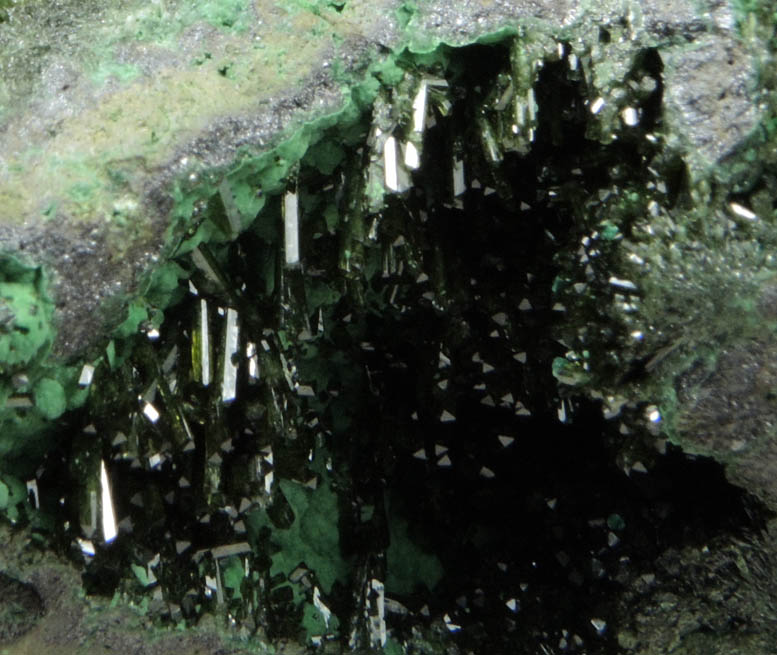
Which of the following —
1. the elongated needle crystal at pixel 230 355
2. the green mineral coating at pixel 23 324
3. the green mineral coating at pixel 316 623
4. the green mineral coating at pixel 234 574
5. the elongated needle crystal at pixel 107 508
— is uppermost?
the green mineral coating at pixel 23 324

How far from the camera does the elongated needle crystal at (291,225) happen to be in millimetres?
1260

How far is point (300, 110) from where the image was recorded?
120 cm

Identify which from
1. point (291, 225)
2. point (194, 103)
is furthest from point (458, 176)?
point (194, 103)

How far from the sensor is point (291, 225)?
127cm

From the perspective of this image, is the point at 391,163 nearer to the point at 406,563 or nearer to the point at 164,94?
the point at 164,94

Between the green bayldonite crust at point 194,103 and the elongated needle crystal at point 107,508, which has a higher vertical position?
the green bayldonite crust at point 194,103

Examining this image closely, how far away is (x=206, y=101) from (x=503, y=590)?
2.22ft

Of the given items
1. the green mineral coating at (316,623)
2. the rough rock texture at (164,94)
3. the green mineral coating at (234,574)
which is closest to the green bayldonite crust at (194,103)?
the rough rock texture at (164,94)

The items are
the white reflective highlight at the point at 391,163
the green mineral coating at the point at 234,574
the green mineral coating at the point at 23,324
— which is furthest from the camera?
the green mineral coating at the point at 234,574

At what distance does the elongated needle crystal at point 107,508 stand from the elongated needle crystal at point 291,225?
0.31 meters

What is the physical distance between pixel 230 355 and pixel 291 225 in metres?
0.16

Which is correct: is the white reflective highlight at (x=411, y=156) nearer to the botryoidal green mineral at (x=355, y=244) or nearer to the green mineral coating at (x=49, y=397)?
the botryoidal green mineral at (x=355, y=244)


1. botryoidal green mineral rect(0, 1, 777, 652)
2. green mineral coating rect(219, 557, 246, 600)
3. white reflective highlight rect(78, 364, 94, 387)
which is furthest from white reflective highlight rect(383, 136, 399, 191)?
green mineral coating rect(219, 557, 246, 600)

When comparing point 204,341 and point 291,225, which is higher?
point 291,225
